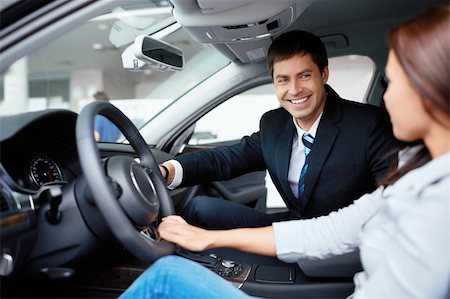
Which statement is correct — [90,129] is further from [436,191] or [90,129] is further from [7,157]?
[436,191]

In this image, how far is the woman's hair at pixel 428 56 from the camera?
2.78ft

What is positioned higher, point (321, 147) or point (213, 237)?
point (321, 147)

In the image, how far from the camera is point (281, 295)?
163 centimetres

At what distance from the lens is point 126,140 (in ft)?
4.98

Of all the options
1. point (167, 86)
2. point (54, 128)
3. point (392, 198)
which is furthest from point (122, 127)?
point (167, 86)

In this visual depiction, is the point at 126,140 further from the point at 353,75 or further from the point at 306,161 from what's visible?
the point at 353,75

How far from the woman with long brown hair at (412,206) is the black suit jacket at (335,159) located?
1.82 ft

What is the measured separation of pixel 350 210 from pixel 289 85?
670mm

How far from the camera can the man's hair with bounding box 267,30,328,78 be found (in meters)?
1.75

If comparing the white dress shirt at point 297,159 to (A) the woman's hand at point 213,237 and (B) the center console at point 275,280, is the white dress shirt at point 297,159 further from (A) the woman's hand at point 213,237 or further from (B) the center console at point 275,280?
(A) the woman's hand at point 213,237

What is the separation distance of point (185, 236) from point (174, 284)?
19 centimetres

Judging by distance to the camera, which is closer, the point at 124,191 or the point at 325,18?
the point at 124,191

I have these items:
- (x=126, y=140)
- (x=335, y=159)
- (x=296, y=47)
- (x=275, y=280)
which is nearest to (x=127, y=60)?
(x=126, y=140)

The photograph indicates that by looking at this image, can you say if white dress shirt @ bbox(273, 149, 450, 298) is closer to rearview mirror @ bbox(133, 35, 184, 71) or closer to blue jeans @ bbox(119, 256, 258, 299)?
blue jeans @ bbox(119, 256, 258, 299)
